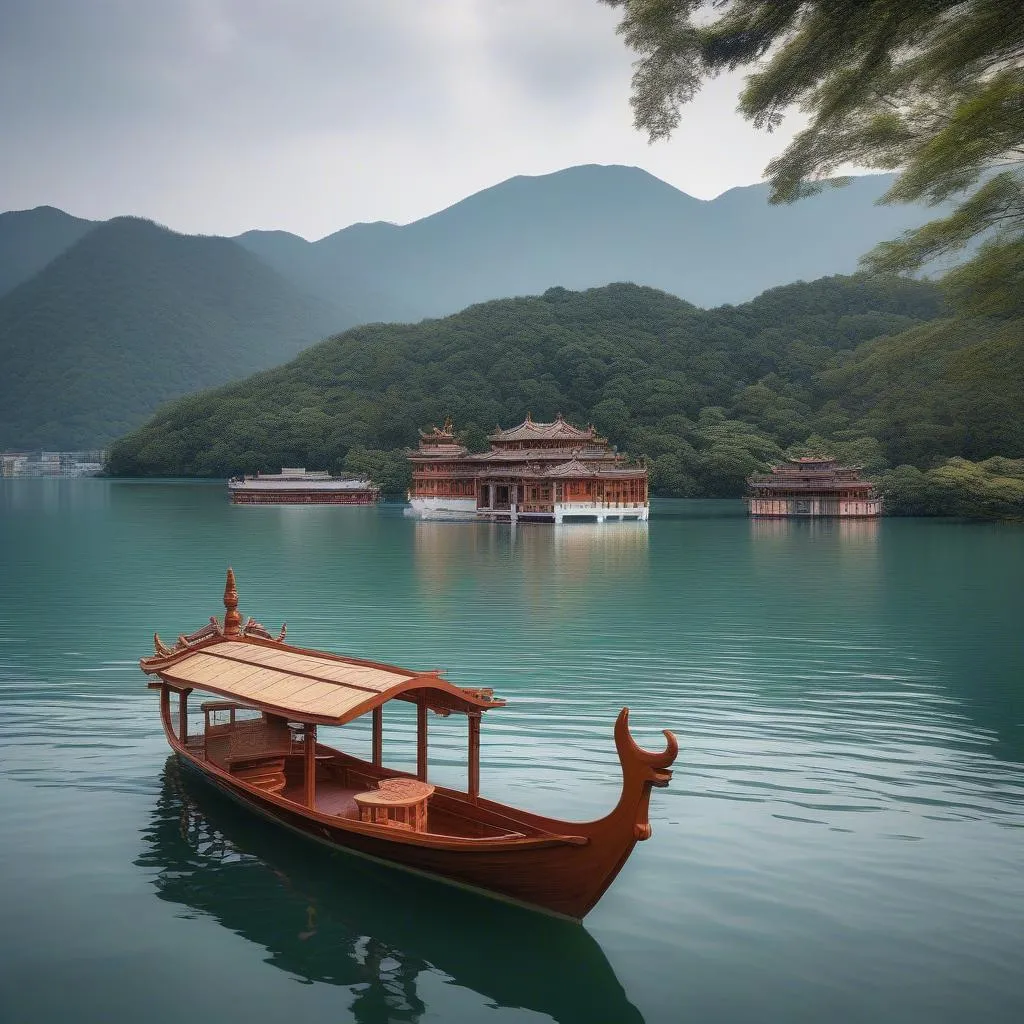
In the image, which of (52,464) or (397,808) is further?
(52,464)

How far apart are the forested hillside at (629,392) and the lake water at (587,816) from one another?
2067 inches

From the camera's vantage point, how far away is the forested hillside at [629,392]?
72.9 m

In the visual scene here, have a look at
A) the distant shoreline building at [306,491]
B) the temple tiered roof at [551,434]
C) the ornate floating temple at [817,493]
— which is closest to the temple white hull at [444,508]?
the temple tiered roof at [551,434]

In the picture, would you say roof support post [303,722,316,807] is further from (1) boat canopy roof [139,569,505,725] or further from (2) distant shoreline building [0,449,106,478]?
(2) distant shoreline building [0,449,106,478]

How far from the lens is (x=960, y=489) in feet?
188

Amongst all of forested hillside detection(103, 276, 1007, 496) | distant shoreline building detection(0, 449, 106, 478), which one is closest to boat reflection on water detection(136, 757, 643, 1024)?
forested hillside detection(103, 276, 1007, 496)

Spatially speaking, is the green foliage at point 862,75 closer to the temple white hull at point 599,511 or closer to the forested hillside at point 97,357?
the temple white hull at point 599,511

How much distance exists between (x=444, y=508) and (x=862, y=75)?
54.2m

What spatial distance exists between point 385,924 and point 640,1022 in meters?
1.94

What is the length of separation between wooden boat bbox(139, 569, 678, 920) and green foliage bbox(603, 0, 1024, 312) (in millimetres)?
5690

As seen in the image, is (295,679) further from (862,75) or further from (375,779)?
(862,75)

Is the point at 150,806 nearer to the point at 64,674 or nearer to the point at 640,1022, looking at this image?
the point at 640,1022

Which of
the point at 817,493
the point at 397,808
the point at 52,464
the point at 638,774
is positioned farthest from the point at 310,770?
the point at 52,464

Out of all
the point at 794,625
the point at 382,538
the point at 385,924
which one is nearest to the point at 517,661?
the point at 794,625
